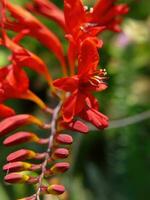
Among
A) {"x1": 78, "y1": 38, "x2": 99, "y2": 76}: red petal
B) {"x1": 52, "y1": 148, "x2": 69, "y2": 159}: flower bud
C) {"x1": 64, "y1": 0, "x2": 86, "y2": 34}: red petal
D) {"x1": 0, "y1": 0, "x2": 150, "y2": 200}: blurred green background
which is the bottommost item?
{"x1": 0, "y1": 0, "x2": 150, "y2": 200}: blurred green background

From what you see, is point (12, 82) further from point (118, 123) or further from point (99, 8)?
point (118, 123)

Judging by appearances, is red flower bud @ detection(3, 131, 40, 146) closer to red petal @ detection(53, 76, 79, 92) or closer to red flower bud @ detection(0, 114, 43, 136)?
red flower bud @ detection(0, 114, 43, 136)

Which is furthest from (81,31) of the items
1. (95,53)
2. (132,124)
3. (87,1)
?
(132,124)

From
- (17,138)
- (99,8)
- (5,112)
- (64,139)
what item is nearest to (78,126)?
(64,139)

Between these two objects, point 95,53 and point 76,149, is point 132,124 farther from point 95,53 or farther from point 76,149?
point 95,53

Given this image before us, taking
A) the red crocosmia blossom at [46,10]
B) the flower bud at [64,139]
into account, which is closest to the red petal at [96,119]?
the flower bud at [64,139]

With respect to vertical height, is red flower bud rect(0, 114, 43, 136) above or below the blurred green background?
above

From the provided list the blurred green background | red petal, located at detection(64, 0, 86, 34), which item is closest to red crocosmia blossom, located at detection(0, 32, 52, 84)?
red petal, located at detection(64, 0, 86, 34)
